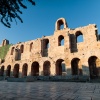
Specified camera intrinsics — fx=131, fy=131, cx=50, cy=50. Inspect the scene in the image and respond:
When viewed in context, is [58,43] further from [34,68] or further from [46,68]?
[34,68]

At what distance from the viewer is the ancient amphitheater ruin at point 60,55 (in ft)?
63.7

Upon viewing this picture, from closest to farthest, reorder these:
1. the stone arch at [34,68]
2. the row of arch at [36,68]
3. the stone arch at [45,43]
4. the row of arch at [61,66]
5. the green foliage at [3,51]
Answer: the row of arch at [61,66] < the row of arch at [36,68] < the stone arch at [34,68] < the stone arch at [45,43] < the green foliage at [3,51]

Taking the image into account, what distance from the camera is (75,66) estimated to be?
22109 millimetres

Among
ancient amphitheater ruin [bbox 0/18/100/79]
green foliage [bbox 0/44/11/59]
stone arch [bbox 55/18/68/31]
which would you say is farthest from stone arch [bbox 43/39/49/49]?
green foliage [bbox 0/44/11/59]

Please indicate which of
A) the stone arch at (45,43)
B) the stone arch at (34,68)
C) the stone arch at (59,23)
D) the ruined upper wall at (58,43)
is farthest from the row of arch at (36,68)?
the stone arch at (59,23)

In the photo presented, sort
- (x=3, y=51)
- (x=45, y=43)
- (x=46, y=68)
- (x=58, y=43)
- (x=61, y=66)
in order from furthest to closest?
(x=3, y=51)
(x=45, y=43)
(x=58, y=43)
(x=46, y=68)
(x=61, y=66)

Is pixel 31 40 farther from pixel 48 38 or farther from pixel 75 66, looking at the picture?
pixel 75 66

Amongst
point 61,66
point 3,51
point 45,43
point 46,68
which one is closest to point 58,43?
point 45,43

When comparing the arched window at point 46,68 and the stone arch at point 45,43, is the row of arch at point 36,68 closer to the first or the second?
the arched window at point 46,68

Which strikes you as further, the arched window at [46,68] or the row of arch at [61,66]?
the arched window at [46,68]

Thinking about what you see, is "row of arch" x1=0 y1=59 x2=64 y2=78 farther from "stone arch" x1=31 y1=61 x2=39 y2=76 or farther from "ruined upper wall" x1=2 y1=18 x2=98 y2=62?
"ruined upper wall" x1=2 y1=18 x2=98 y2=62

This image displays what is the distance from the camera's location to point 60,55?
21.2m

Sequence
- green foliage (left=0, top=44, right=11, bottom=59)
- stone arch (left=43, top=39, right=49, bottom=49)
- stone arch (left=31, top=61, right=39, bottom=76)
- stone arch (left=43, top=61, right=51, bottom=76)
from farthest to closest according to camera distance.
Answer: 1. green foliage (left=0, top=44, right=11, bottom=59)
2. stone arch (left=43, top=39, right=49, bottom=49)
3. stone arch (left=31, top=61, right=39, bottom=76)
4. stone arch (left=43, top=61, right=51, bottom=76)

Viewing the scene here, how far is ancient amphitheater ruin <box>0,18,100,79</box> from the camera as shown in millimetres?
19430
